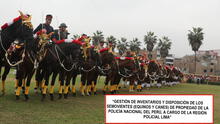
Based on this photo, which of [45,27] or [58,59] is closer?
[58,59]

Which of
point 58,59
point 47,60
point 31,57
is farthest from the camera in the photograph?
point 58,59

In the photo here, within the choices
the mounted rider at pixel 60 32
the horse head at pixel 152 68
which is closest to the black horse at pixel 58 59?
the mounted rider at pixel 60 32

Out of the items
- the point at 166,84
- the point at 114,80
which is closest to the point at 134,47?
the point at 166,84

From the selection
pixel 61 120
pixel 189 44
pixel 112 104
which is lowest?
pixel 61 120

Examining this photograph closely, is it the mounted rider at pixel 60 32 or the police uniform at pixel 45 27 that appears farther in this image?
the mounted rider at pixel 60 32

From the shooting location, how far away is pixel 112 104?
5504mm

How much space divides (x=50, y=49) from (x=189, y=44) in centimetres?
7700

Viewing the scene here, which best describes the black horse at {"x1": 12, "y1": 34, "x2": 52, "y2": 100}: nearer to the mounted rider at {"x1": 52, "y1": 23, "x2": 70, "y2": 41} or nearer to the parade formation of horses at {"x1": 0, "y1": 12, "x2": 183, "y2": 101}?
the parade formation of horses at {"x1": 0, "y1": 12, "x2": 183, "y2": 101}

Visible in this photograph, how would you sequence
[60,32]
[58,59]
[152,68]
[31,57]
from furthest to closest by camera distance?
1. [152,68]
2. [60,32]
3. [58,59]
4. [31,57]

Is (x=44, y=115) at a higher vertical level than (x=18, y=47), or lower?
lower

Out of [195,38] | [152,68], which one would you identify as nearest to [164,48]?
[195,38]

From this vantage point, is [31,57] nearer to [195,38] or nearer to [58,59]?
[58,59]

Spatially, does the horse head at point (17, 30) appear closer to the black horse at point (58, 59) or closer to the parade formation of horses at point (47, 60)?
the parade formation of horses at point (47, 60)

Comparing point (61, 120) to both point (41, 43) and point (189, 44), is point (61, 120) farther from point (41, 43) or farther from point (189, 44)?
point (189, 44)
